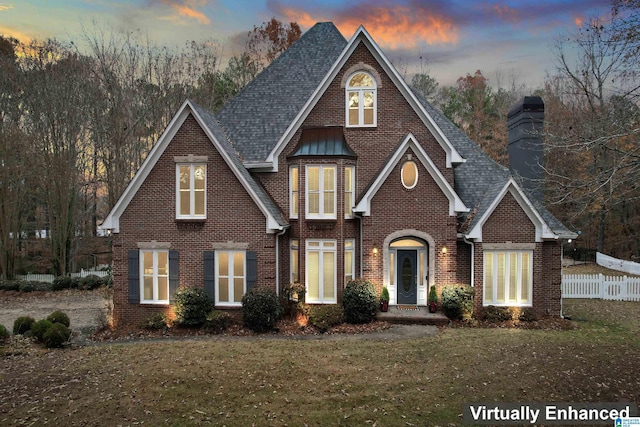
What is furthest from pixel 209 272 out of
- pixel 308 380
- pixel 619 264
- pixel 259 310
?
pixel 619 264

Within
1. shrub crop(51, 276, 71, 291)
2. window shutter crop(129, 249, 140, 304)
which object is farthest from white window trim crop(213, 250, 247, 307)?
shrub crop(51, 276, 71, 291)

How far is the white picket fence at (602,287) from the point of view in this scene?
20.5 meters

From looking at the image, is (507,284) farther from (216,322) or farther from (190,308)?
(190,308)

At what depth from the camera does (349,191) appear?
16.0 m

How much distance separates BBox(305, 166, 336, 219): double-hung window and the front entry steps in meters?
4.10

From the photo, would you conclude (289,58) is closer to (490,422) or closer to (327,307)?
(327,307)

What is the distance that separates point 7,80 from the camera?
26500 millimetres

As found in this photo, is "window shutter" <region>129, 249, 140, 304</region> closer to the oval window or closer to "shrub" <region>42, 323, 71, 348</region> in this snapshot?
"shrub" <region>42, 323, 71, 348</region>

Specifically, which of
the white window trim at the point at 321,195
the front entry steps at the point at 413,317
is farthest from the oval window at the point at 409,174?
the front entry steps at the point at 413,317

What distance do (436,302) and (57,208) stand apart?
25.3m

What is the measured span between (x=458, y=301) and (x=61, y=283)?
23.7 metres

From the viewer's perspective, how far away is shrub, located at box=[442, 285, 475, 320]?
48.0ft

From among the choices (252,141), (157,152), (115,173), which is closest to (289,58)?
(252,141)

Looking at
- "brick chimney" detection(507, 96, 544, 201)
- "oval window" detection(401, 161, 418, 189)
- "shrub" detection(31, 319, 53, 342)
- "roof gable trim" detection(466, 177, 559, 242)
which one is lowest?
"shrub" detection(31, 319, 53, 342)
